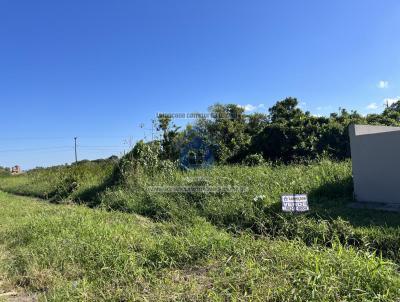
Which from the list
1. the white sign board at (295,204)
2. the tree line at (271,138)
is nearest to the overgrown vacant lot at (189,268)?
the white sign board at (295,204)

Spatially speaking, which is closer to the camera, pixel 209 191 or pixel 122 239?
pixel 122 239

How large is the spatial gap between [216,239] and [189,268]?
667 millimetres

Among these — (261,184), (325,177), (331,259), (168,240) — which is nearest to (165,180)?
(261,184)

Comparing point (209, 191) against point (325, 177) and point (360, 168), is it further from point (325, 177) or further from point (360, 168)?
point (360, 168)

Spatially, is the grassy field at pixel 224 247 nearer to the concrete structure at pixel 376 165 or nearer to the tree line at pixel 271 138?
the concrete structure at pixel 376 165

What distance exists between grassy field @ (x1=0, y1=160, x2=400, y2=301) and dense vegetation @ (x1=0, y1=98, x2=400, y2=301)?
2 centimetres

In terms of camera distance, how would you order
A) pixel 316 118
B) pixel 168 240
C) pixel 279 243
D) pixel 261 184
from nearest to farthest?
pixel 279 243 < pixel 168 240 < pixel 261 184 < pixel 316 118

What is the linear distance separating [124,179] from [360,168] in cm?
796

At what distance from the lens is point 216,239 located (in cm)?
Answer: 533

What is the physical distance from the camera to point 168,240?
5.65m

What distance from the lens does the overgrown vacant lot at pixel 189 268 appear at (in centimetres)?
361

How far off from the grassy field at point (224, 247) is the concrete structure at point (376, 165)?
1.80 ft

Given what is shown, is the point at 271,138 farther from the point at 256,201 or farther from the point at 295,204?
the point at 295,204

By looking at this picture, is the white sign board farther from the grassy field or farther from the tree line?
the tree line
